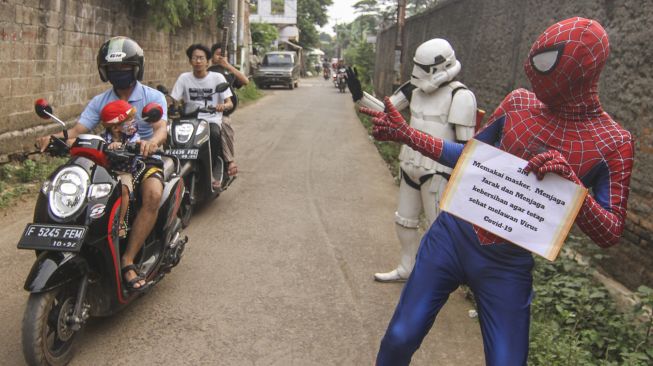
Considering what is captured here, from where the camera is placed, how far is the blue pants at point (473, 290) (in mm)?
2414

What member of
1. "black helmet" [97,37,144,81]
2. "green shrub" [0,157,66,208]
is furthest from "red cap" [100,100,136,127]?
"green shrub" [0,157,66,208]

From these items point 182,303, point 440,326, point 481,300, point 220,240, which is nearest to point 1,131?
point 220,240

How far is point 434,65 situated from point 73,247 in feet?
8.54

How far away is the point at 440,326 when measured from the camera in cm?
413

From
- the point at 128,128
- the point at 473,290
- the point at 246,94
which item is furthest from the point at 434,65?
the point at 246,94

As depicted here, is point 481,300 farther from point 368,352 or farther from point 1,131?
point 1,131

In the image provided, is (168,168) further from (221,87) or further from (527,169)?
(527,169)

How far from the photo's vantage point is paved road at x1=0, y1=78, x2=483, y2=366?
3590 mm

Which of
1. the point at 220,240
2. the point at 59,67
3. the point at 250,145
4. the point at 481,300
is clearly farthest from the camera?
the point at 250,145

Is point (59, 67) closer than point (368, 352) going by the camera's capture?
No

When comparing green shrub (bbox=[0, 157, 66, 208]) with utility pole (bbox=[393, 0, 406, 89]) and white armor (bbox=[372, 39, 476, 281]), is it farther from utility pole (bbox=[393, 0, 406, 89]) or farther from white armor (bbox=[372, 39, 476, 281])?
utility pole (bbox=[393, 0, 406, 89])

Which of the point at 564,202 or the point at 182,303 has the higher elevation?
the point at 564,202

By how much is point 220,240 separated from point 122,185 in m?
2.22

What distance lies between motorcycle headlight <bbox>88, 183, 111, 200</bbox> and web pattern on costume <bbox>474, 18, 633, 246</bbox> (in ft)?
6.79
